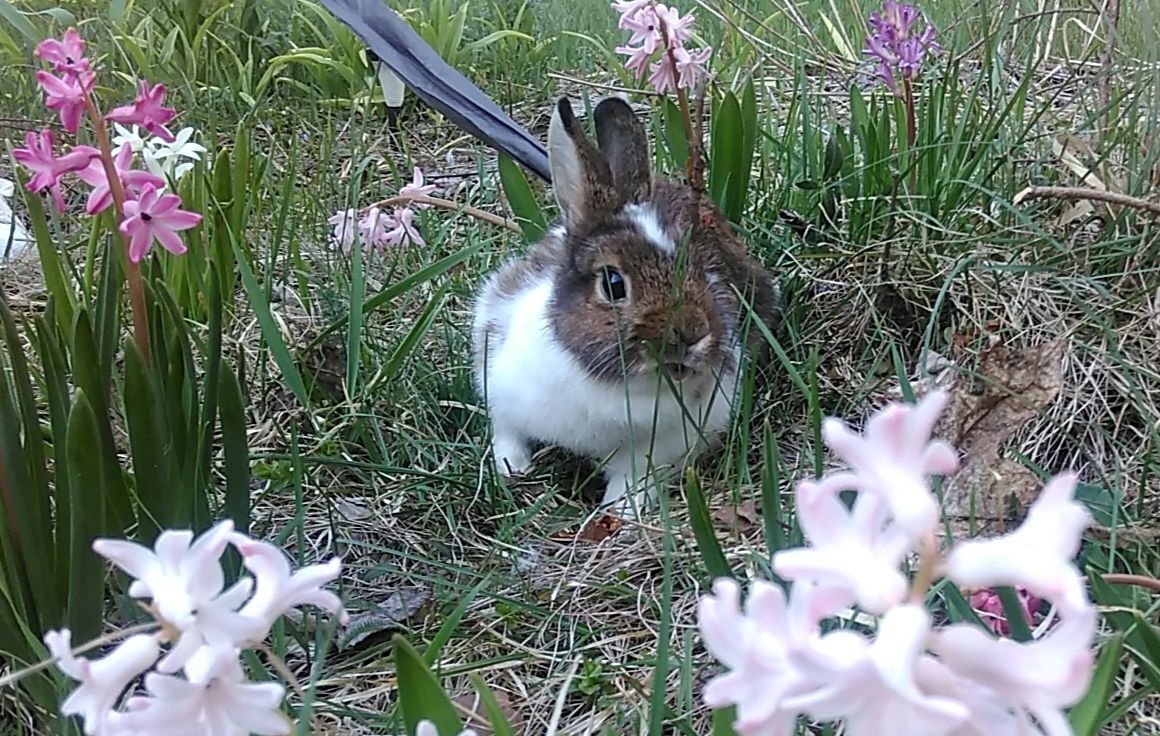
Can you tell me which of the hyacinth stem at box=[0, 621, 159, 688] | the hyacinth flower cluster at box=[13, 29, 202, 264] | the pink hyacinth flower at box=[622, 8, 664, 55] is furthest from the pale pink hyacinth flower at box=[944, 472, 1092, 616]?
the pink hyacinth flower at box=[622, 8, 664, 55]

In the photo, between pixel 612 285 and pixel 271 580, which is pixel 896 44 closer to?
pixel 612 285

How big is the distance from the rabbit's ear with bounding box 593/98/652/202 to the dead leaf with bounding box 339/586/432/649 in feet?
3.63

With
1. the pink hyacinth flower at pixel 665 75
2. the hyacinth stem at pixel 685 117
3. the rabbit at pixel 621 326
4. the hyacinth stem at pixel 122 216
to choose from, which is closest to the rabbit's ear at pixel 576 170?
the rabbit at pixel 621 326

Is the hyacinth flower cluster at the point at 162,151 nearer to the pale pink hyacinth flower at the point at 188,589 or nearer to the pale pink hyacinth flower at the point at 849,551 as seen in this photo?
the pale pink hyacinth flower at the point at 188,589

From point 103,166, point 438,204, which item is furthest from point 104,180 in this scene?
point 438,204

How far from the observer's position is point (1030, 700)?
51cm

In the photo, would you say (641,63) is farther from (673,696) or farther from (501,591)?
(673,696)

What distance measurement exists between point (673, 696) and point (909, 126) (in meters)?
1.75

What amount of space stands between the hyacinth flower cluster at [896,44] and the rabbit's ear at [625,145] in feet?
2.11

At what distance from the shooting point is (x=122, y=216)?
5.08 ft

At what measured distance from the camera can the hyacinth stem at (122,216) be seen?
153 centimetres

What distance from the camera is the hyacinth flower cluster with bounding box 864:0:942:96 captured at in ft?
9.18

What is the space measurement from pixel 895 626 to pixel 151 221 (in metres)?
1.28

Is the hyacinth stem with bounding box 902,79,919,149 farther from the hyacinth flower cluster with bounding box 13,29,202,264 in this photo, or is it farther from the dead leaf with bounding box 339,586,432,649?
the hyacinth flower cluster with bounding box 13,29,202,264
